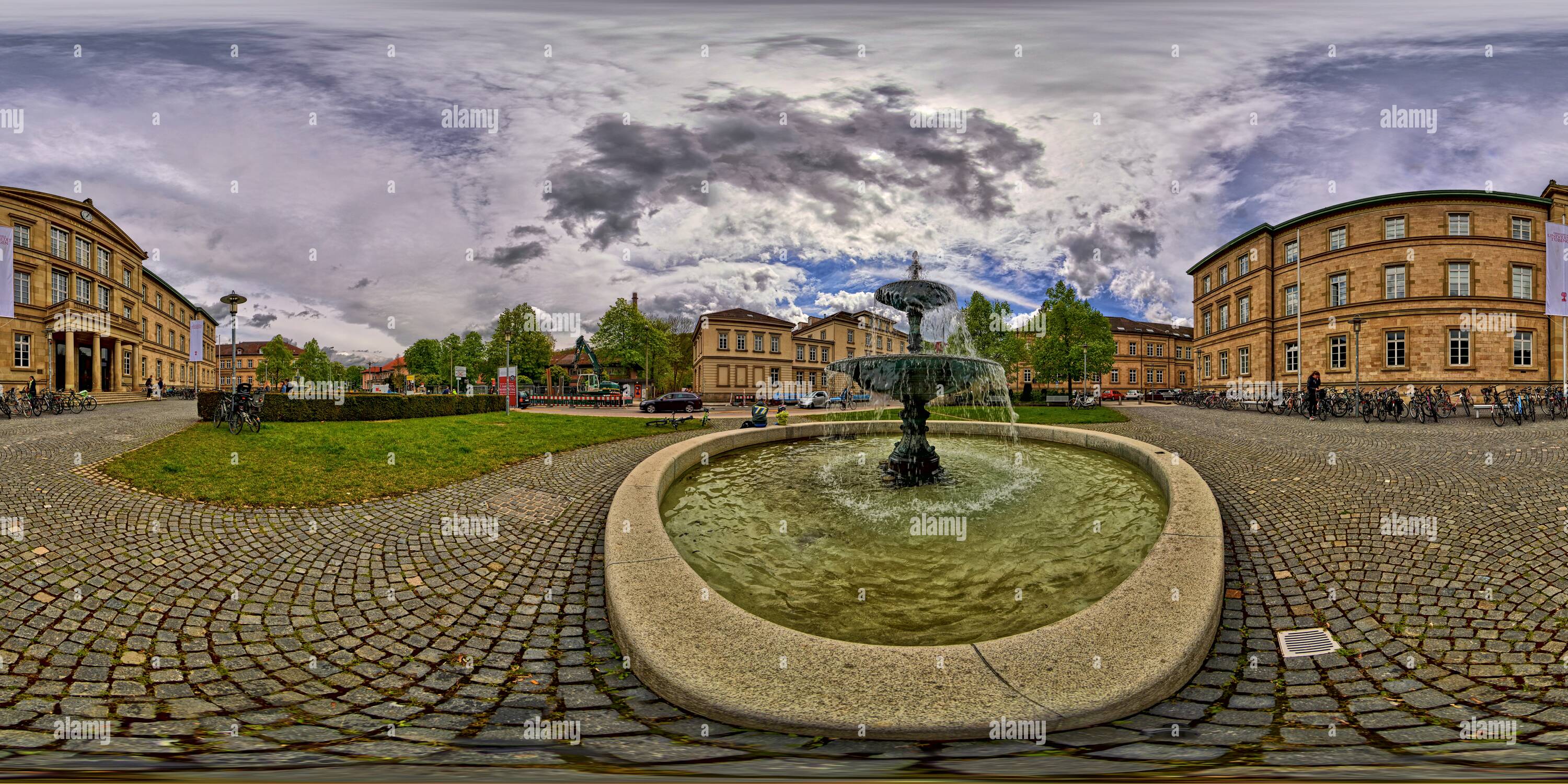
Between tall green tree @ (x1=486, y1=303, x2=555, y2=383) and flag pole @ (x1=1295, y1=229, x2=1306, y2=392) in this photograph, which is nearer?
flag pole @ (x1=1295, y1=229, x2=1306, y2=392)

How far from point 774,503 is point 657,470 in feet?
5.97

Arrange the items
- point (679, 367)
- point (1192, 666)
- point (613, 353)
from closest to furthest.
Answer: point (1192, 666), point (613, 353), point (679, 367)

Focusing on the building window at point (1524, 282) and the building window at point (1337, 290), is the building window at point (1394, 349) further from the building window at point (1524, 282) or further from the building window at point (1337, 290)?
the building window at point (1524, 282)

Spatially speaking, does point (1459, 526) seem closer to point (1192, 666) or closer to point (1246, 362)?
point (1192, 666)

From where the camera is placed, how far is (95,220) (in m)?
41.5

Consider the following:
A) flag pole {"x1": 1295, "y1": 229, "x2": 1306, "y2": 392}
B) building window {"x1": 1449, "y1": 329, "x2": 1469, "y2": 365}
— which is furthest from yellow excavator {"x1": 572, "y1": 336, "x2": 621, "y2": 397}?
building window {"x1": 1449, "y1": 329, "x2": 1469, "y2": 365}

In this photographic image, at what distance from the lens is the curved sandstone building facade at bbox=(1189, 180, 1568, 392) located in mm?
31953

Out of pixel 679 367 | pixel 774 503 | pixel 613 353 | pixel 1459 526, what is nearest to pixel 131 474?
pixel 774 503

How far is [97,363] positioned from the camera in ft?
126

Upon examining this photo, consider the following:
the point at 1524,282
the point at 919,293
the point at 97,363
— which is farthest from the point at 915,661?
the point at 97,363

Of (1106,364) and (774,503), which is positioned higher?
(1106,364)

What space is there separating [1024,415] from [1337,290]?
2751 cm

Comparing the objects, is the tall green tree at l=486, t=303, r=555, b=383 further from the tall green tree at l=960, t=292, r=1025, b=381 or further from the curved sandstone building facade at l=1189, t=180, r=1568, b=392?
the curved sandstone building facade at l=1189, t=180, r=1568, b=392

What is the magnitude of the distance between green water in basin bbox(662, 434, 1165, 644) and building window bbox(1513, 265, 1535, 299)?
4356 centimetres
